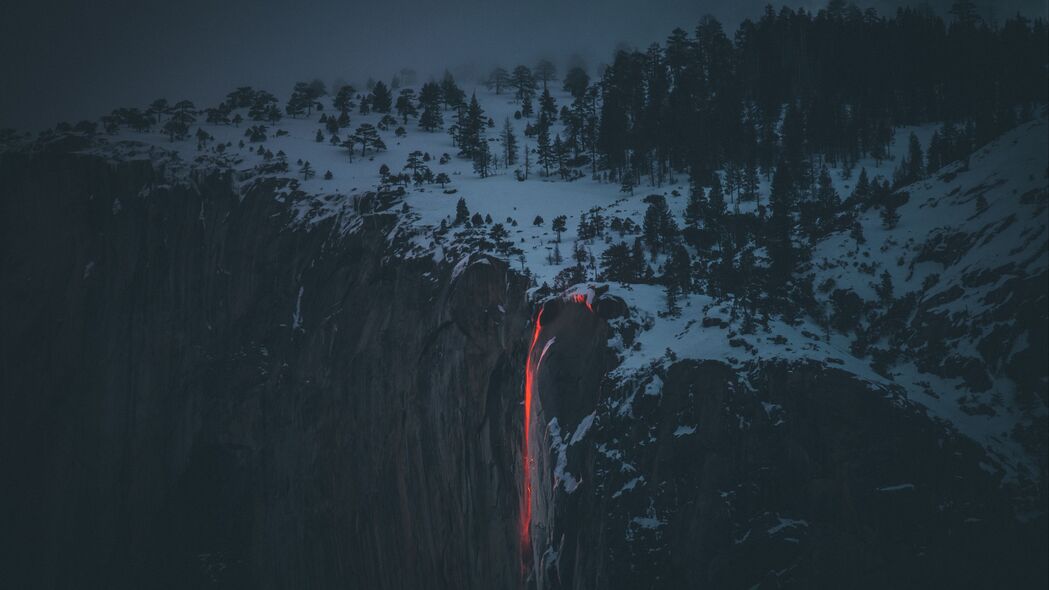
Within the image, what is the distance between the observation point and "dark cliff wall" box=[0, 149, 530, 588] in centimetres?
5050

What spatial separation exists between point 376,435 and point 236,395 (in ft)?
51.6

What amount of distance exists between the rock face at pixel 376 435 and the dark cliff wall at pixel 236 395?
21cm

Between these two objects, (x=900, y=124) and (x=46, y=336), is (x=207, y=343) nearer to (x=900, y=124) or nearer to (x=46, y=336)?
(x=46, y=336)

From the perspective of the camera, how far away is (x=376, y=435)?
181 ft

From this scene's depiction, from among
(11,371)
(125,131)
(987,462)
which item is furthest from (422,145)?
(987,462)

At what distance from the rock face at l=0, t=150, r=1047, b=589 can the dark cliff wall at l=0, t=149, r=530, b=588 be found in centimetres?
21

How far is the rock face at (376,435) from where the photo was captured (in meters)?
31.7

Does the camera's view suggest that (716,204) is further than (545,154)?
No

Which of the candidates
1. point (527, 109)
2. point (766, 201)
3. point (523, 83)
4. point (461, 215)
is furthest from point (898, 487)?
point (523, 83)

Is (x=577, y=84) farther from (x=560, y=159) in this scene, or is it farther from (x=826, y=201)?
(x=826, y=201)

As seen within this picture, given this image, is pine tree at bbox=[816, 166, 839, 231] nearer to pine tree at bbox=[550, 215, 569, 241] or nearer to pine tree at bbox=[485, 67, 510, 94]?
pine tree at bbox=[550, 215, 569, 241]

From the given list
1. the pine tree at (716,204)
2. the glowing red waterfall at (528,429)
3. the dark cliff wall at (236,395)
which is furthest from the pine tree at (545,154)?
the glowing red waterfall at (528,429)

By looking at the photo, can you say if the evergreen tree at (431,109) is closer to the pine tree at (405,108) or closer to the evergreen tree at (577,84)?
the pine tree at (405,108)

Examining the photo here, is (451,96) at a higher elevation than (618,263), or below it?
higher
